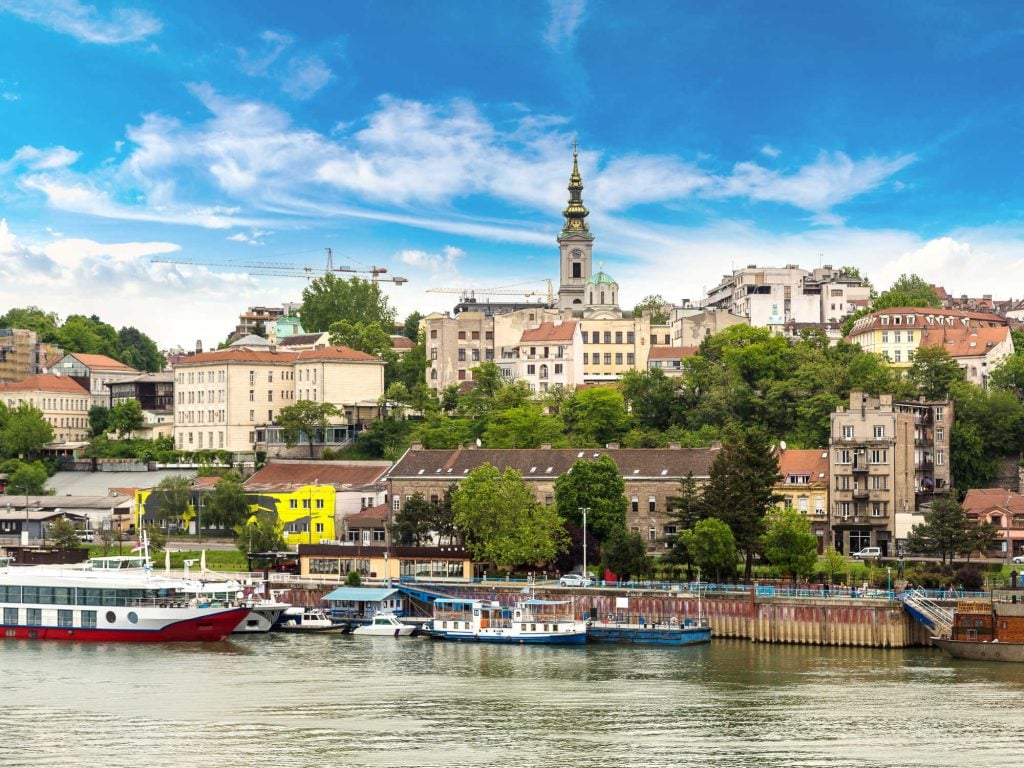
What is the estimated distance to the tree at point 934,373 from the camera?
11625cm

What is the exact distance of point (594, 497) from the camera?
93562 millimetres

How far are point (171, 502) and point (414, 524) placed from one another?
88.0ft

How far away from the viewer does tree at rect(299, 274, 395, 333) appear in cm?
17850

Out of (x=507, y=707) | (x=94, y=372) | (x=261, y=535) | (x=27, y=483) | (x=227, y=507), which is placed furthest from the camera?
(x=94, y=372)

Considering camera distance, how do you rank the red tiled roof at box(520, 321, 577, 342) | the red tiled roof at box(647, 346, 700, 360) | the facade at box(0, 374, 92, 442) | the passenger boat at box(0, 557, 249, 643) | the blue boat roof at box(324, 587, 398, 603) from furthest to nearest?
the facade at box(0, 374, 92, 442) → the red tiled roof at box(520, 321, 577, 342) → the red tiled roof at box(647, 346, 700, 360) → the blue boat roof at box(324, 587, 398, 603) → the passenger boat at box(0, 557, 249, 643)

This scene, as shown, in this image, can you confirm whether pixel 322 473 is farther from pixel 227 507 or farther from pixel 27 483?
pixel 27 483

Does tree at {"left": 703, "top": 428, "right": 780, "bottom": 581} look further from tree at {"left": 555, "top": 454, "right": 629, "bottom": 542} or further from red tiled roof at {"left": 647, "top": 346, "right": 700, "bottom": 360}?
red tiled roof at {"left": 647, "top": 346, "right": 700, "bottom": 360}

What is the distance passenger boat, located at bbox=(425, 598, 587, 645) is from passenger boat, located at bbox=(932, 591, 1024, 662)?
55.9 ft

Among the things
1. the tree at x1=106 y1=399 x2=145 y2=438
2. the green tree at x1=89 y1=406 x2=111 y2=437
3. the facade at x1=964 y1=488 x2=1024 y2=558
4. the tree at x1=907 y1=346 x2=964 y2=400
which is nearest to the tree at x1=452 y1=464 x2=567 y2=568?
the facade at x1=964 y1=488 x2=1024 y2=558

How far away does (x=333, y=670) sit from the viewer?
68000 mm

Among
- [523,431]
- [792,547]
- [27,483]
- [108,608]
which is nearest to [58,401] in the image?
[27,483]

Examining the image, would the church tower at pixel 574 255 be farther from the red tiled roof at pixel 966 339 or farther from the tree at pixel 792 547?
the tree at pixel 792 547

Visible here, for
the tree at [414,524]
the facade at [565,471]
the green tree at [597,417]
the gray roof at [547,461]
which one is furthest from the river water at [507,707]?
the green tree at [597,417]

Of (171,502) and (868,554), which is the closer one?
(868,554)
